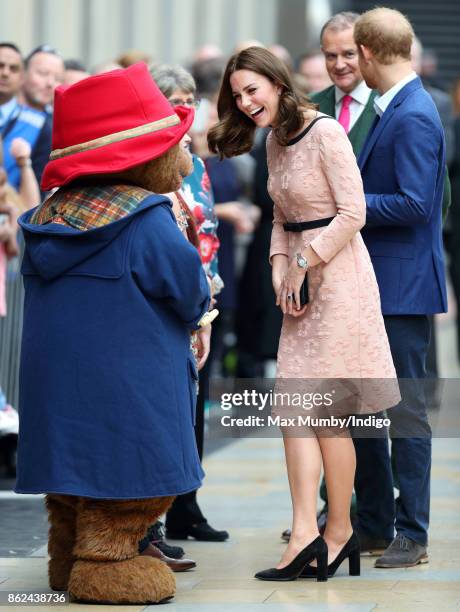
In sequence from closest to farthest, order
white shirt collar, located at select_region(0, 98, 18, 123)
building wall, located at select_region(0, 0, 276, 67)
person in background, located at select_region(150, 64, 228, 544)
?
person in background, located at select_region(150, 64, 228, 544) → white shirt collar, located at select_region(0, 98, 18, 123) → building wall, located at select_region(0, 0, 276, 67)

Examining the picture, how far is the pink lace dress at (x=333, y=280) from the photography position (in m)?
5.48

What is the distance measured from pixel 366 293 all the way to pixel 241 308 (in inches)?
241

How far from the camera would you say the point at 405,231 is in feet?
19.3

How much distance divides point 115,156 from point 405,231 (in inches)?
51.4

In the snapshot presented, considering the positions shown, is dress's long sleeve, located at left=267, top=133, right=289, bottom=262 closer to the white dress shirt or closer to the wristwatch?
the wristwatch

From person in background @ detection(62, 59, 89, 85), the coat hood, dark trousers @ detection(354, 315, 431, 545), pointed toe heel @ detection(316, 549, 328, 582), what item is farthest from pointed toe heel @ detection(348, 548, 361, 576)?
person in background @ detection(62, 59, 89, 85)

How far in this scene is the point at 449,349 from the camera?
640 inches

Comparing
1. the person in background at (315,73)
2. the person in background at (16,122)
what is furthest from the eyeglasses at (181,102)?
the person in background at (315,73)

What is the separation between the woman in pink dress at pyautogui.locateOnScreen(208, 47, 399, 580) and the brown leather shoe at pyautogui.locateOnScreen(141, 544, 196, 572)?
0.33 meters

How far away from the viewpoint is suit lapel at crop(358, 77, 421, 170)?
5.90 m

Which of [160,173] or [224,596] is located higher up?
[160,173]

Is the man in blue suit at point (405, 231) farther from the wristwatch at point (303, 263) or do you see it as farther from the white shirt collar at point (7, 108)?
the white shirt collar at point (7, 108)

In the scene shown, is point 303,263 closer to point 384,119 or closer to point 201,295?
point 201,295

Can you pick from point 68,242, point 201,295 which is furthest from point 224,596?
point 68,242
